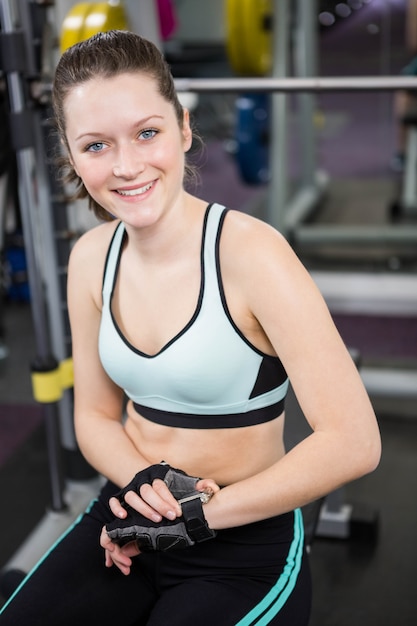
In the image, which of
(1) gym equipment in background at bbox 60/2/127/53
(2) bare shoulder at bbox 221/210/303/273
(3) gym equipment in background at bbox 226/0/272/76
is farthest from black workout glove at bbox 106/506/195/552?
(3) gym equipment in background at bbox 226/0/272/76

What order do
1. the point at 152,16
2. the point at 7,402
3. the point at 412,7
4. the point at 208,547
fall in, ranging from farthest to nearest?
the point at 412,7 < the point at 7,402 < the point at 152,16 < the point at 208,547

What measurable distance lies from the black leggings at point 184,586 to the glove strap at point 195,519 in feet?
0.40

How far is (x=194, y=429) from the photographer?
130 cm

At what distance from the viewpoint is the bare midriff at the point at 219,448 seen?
130cm

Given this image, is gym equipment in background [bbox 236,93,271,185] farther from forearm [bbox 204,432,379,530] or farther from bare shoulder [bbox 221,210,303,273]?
forearm [bbox 204,432,379,530]

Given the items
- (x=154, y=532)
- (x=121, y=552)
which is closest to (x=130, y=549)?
(x=121, y=552)

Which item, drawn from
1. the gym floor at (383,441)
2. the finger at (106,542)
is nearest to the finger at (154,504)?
the finger at (106,542)

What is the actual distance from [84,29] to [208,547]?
4.82 ft

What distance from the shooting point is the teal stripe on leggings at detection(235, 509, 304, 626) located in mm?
1189

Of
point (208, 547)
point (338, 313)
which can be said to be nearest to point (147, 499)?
point (208, 547)

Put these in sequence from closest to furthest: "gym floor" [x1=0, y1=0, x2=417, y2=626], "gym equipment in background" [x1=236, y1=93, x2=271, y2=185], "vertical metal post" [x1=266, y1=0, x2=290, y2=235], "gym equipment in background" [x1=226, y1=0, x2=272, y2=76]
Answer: "gym floor" [x1=0, y1=0, x2=417, y2=626], "gym equipment in background" [x1=226, y1=0, x2=272, y2=76], "vertical metal post" [x1=266, y1=0, x2=290, y2=235], "gym equipment in background" [x1=236, y1=93, x2=271, y2=185]

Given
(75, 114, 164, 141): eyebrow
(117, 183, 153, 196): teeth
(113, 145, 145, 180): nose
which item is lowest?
(117, 183, 153, 196): teeth

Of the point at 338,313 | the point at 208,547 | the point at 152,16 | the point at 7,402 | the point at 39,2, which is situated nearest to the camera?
the point at 208,547

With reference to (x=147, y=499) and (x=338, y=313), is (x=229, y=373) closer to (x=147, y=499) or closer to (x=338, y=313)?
(x=147, y=499)
